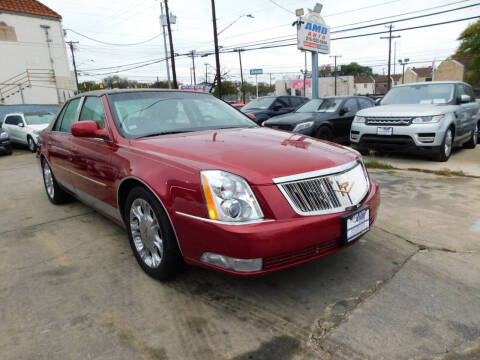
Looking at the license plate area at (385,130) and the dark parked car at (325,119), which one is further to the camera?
the dark parked car at (325,119)

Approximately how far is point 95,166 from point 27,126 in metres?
11.2

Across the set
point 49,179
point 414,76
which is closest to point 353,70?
point 414,76

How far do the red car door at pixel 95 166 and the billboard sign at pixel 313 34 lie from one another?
491 inches

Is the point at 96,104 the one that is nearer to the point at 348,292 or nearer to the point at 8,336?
the point at 8,336

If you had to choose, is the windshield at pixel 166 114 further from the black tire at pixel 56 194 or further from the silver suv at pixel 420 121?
the silver suv at pixel 420 121

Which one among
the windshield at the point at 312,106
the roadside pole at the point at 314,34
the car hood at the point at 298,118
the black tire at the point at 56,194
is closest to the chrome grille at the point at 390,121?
the car hood at the point at 298,118

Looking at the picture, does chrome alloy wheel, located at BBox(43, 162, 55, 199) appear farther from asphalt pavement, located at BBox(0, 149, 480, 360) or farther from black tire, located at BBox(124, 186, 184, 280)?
black tire, located at BBox(124, 186, 184, 280)

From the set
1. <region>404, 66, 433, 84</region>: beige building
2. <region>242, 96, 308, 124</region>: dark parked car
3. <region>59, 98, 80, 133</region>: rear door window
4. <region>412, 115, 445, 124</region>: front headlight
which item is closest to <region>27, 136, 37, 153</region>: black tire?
<region>242, 96, 308, 124</region>: dark parked car

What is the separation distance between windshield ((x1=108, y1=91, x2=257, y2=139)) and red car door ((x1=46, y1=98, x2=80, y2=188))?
104 centimetres

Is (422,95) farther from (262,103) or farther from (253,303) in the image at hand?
(253,303)

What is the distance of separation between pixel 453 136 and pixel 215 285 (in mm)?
6398

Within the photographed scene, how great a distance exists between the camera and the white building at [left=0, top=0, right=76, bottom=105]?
2519cm

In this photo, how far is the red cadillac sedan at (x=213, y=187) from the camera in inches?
80.8

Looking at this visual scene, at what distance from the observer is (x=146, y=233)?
2652 millimetres
